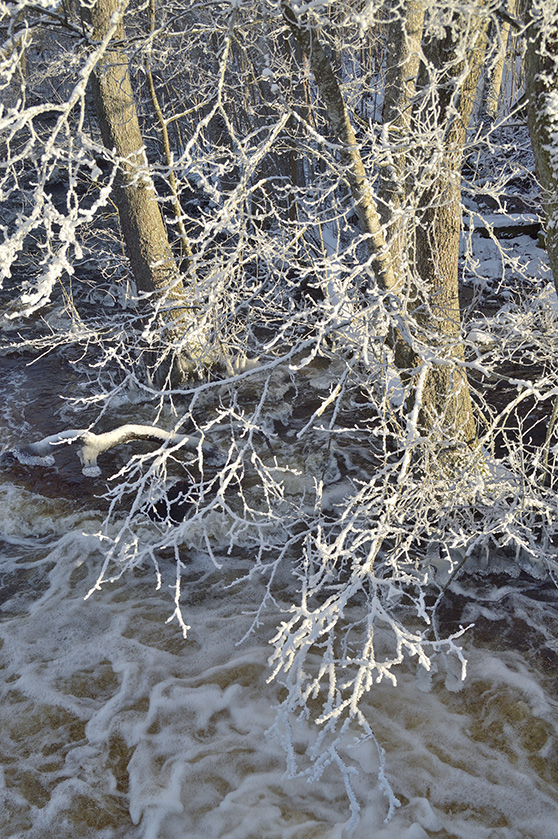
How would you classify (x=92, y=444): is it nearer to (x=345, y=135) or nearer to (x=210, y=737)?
(x=210, y=737)

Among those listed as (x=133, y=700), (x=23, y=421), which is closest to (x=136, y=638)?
(x=133, y=700)

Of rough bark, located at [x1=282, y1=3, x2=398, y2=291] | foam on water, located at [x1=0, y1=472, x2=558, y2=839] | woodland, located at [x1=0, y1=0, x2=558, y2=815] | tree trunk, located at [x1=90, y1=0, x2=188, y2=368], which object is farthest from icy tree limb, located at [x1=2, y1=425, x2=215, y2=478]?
rough bark, located at [x1=282, y1=3, x2=398, y2=291]

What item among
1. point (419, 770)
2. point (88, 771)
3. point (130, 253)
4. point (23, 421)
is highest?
point (130, 253)

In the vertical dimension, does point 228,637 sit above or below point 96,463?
below

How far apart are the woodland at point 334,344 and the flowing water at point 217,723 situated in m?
0.27

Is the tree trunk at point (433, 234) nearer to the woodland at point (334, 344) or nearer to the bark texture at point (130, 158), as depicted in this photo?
the woodland at point (334, 344)

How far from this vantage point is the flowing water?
4059mm

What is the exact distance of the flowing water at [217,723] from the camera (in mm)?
4059

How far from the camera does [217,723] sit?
4.77m

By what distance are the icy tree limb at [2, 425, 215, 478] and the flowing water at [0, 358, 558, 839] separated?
Answer: 4.64ft

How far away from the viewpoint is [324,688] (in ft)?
16.5

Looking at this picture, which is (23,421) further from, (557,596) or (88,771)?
(557,596)

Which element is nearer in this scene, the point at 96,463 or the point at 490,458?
the point at 490,458

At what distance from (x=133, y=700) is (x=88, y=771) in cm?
64
